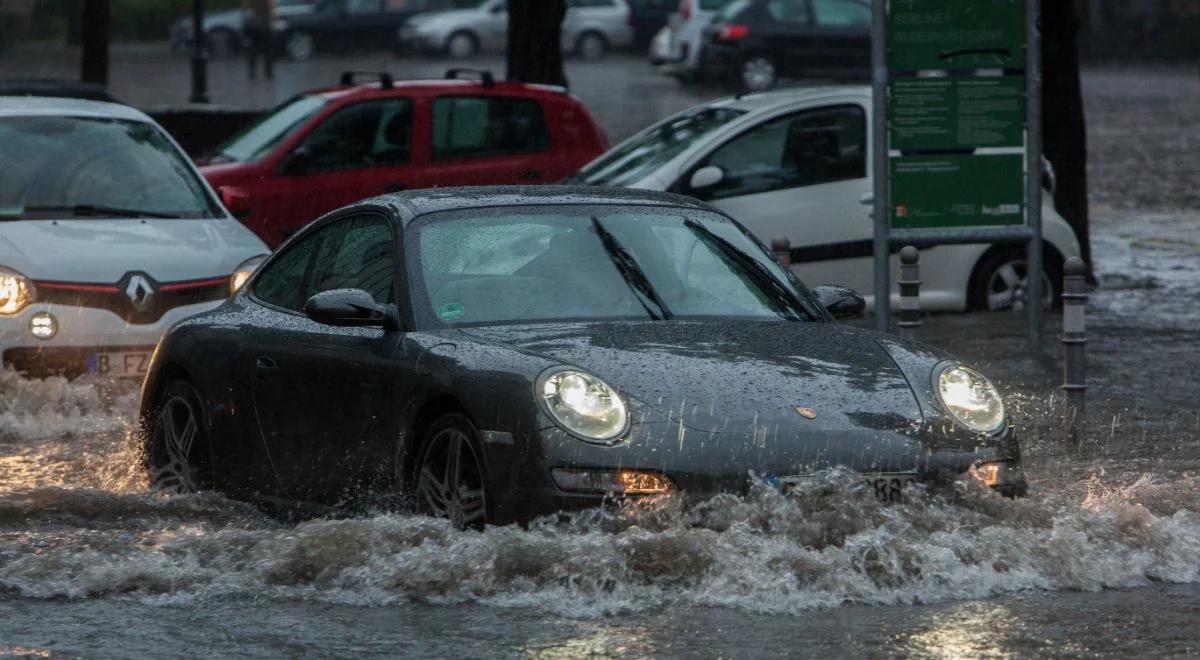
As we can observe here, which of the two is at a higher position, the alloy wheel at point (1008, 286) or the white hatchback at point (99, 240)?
the white hatchback at point (99, 240)

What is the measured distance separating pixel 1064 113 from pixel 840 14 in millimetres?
21830

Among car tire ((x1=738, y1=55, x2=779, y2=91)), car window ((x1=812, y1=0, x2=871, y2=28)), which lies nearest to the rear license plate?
car tire ((x1=738, y1=55, x2=779, y2=91))

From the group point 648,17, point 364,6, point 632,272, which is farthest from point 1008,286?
point 364,6

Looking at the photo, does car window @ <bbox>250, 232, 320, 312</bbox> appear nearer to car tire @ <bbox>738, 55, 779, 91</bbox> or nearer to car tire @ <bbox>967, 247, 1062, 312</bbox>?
car tire @ <bbox>967, 247, 1062, 312</bbox>

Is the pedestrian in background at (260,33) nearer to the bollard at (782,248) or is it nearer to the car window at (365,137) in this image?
the car window at (365,137)

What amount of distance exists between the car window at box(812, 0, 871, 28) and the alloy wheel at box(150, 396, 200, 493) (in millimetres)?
30245

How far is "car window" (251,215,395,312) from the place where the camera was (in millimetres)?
8336

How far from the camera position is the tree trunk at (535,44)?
→ 1970cm

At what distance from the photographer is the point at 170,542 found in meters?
7.61

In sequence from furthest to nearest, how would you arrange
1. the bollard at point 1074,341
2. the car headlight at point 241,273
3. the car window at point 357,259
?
the car headlight at point 241,273
the bollard at point 1074,341
the car window at point 357,259

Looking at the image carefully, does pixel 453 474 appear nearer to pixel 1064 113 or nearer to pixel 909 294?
pixel 909 294

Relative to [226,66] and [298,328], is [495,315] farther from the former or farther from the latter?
[226,66]

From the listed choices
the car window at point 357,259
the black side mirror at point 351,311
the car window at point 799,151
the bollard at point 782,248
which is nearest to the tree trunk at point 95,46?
the car window at point 799,151

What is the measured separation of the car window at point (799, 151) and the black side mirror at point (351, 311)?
7.58 metres
